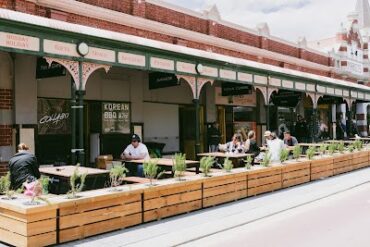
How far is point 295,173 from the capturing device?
11.0 m

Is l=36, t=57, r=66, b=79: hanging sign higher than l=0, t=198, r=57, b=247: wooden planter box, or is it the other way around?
l=36, t=57, r=66, b=79: hanging sign

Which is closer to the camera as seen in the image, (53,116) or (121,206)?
(121,206)

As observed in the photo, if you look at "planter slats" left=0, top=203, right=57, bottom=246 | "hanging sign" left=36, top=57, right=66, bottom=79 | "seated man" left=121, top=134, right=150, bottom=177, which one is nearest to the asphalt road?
"planter slats" left=0, top=203, right=57, bottom=246

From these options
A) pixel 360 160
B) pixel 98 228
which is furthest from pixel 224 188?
pixel 360 160

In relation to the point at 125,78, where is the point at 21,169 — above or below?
below

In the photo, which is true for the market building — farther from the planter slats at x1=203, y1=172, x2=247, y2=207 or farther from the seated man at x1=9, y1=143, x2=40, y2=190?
the planter slats at x1=203, y1=172, x2=247, y2=207

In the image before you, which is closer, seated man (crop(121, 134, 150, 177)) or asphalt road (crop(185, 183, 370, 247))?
asphalt road (crop(185, 183, 370, 247))

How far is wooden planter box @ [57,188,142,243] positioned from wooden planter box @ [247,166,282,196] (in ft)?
11.0

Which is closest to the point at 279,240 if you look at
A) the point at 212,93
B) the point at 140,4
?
the point at 140,4

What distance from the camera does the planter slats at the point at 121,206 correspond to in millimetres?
5539

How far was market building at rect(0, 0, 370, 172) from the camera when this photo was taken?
9.13 m

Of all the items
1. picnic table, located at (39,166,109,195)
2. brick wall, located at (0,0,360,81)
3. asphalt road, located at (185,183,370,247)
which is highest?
brick wall, located at (0,0,360,81)

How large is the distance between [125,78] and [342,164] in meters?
7.81

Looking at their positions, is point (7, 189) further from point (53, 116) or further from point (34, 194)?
point (53, 116)
